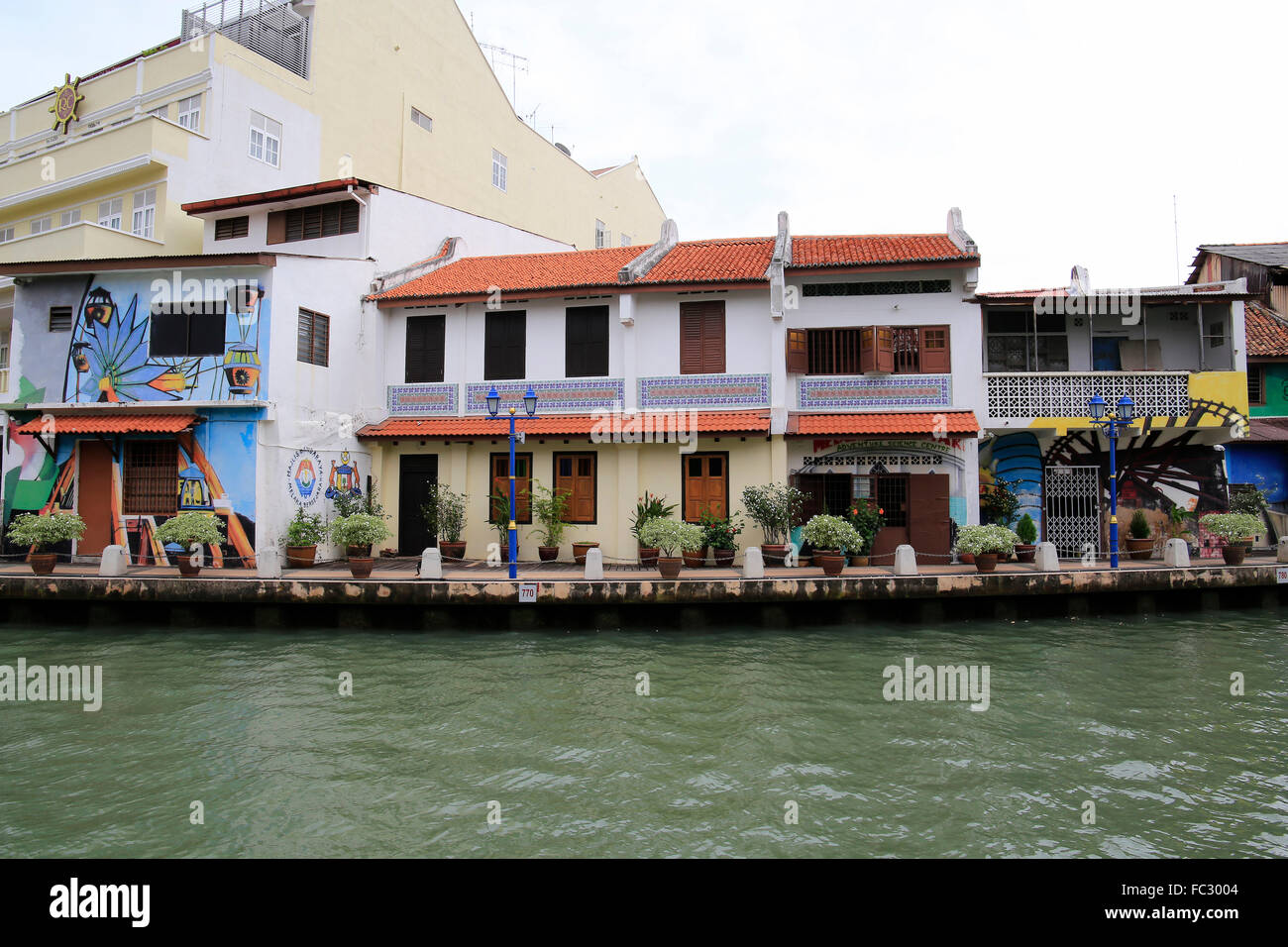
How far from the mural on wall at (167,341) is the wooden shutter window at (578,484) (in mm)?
6867

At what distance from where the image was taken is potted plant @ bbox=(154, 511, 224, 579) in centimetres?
1423

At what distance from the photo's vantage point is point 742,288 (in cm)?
1738

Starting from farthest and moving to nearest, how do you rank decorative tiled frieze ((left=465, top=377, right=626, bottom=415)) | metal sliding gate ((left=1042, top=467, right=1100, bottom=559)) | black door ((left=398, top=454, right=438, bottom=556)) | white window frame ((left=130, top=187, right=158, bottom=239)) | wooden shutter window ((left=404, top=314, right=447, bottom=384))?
white window frame ((left=130, top=187, right=158, bottom=239)) < wooden shutter window ((left=404, top=314, right=447, bottom=384)) < black door ((left=398, top=454, right=438, bottom=556)) < metal sliding gate ((left=1042, top=467, right=1100, bottom=559)) < decorative tiled frieze ((left=465, top=377, right=626, bottom=415))

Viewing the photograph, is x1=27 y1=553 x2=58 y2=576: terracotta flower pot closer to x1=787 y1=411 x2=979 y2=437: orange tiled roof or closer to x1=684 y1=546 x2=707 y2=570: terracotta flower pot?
x1=684 y1=546 x2=707 y2=570: terracotta flower pot

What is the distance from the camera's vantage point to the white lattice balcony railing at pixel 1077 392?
56.3 ft

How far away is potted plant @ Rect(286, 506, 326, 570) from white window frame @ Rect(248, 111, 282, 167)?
12.9m

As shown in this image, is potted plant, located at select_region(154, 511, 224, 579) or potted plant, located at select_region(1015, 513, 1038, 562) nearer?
potted plant, located at select_region(154, 511, 224, 579)

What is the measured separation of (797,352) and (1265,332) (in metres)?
15.3

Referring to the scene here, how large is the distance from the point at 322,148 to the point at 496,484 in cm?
1370

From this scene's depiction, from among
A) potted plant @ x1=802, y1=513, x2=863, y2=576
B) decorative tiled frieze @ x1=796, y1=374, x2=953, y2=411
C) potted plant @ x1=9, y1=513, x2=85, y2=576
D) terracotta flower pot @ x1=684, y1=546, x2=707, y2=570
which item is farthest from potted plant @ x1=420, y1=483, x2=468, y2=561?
decorative tiled frieze @ x1=796, y1=374, x2=953, y2=411

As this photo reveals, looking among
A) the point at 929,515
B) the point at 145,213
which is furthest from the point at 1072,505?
the point at 145,213

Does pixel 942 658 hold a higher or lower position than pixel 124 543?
lower
